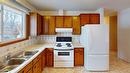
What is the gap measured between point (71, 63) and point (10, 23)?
102 inches

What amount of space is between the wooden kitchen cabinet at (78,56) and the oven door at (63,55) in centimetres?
19

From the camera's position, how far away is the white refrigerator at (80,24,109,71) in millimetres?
4984

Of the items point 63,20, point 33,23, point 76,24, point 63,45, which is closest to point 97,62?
point 63,45

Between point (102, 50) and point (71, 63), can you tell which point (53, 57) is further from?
point (102, 50)

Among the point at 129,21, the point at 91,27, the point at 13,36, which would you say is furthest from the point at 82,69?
the point at 129,21

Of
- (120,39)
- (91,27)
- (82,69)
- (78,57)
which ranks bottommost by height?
(82,69)

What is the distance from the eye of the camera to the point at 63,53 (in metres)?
5.49

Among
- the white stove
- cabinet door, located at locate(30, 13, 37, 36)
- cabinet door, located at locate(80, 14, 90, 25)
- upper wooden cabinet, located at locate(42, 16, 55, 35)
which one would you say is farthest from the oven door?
cabinet door, located at locate(80, 14, 90, 25)

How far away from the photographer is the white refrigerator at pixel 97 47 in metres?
4.98

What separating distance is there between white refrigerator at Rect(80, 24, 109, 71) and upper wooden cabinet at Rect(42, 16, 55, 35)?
1808mm

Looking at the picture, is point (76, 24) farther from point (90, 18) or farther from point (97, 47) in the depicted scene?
point (97, 47)

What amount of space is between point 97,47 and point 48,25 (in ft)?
7.65

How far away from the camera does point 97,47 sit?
16.4 ft

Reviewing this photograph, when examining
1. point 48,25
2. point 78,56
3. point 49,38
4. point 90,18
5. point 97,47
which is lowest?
point 78,56
